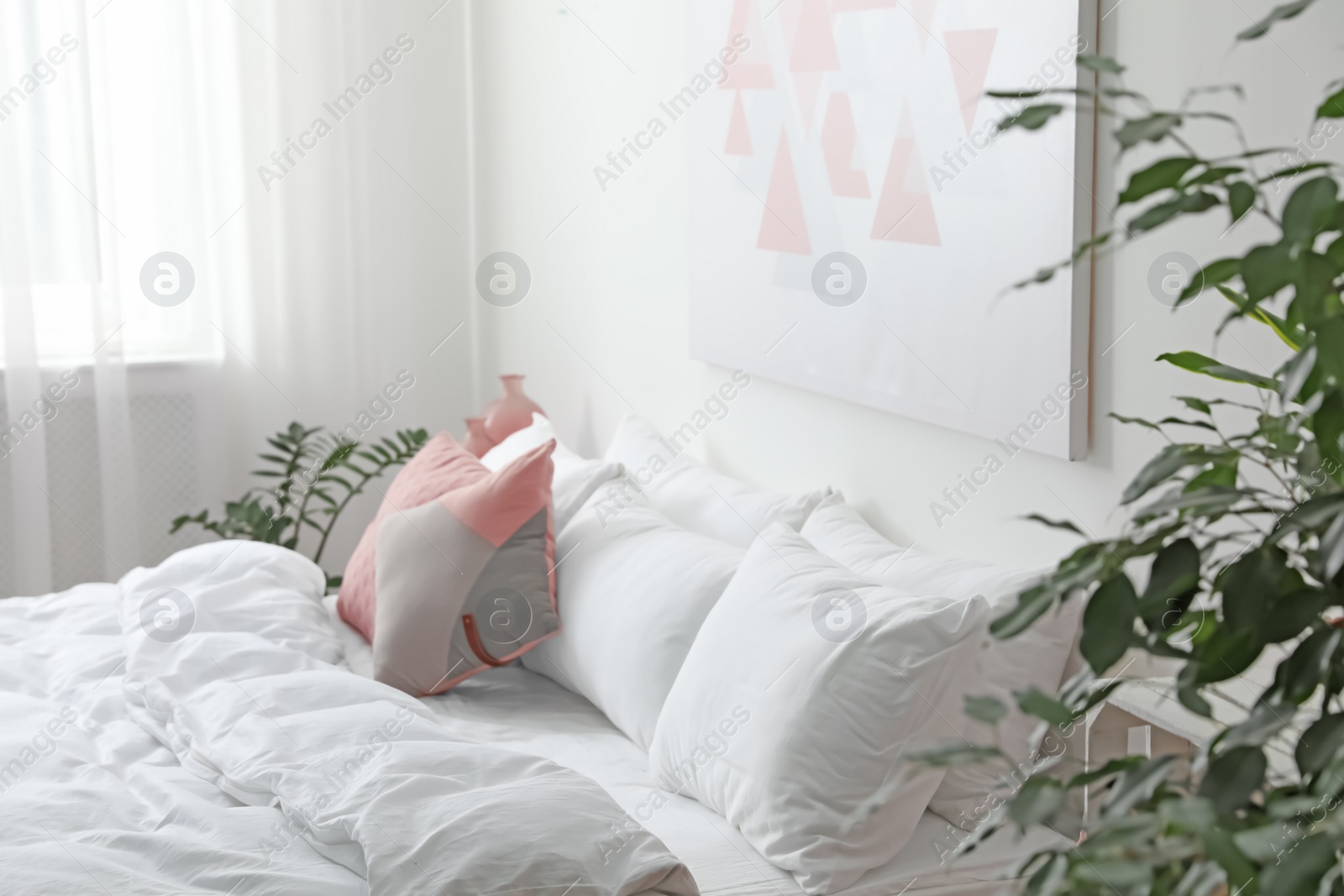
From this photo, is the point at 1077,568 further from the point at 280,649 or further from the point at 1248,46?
the point at 280,649

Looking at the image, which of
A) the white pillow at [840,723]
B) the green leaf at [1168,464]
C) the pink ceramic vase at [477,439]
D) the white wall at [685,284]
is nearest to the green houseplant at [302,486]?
the pink ceramic vase at [477,439]

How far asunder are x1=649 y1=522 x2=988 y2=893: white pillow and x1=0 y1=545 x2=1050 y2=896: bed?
52mm

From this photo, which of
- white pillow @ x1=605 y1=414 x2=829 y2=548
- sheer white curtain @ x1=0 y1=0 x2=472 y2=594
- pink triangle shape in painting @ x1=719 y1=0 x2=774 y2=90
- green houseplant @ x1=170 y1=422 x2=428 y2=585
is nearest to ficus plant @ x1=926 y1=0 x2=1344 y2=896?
white pillow @ x1=605 y1=414 x2=829 y2=548

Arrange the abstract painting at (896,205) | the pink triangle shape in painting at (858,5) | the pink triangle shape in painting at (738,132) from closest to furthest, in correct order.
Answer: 1. the abstract painting at (896,205)
2. the pink triangle shape in painting at (858,5)
3. the pink triangle shape in painting at (738,132)

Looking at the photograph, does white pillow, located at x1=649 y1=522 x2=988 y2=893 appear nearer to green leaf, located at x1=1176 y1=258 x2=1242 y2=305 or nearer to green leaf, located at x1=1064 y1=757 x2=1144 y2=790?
green leaf, located at x1=1064 y1=757 x2=1144 y2=790

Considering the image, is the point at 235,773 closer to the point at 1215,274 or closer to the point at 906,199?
the point at 906,199

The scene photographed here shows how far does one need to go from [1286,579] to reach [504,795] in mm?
1011

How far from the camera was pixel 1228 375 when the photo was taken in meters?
0.84

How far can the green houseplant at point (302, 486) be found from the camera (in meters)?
3.39

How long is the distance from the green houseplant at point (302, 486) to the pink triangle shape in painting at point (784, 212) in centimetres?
140

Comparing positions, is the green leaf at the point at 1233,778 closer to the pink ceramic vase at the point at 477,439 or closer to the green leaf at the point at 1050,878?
the green leaf at the point at 1050,878

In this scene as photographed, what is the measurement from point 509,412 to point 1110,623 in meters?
2.66

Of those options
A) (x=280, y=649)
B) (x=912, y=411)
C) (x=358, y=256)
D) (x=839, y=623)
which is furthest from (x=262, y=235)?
(x=839, y=623)

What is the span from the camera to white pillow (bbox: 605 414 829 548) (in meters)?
2.21
